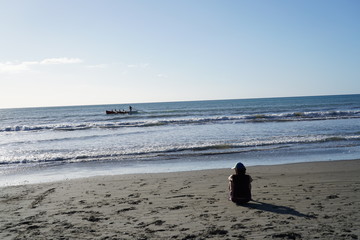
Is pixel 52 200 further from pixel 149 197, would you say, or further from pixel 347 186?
pixel 347 186

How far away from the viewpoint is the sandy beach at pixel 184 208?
455 cm

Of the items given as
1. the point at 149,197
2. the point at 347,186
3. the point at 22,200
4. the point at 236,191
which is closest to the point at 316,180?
the point at 347,186

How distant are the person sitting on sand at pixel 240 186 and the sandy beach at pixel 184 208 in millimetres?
171

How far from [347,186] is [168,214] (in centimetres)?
428

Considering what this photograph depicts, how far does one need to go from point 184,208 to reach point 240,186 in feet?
3.87

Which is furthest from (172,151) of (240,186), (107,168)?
(240,186)

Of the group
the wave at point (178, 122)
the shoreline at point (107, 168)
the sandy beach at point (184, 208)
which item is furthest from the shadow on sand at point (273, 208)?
the wave at point (178, 122)

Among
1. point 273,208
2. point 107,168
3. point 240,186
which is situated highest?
point 240,186

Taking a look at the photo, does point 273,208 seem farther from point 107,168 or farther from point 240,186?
point 107,168

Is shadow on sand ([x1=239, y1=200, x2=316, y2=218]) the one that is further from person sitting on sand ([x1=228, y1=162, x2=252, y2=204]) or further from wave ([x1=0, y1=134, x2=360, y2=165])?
wave ([x1=0, y1=134, x2=360, y2=165])

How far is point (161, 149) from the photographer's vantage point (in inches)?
560

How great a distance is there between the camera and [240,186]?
5867mm

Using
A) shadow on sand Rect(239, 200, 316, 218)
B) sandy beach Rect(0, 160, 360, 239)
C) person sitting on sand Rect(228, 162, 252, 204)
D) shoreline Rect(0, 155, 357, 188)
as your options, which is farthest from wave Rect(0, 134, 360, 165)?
shadow on sand Rect(239, 200, 316, 218)

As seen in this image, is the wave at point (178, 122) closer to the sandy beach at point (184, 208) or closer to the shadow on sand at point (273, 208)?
the sandy beach at point (184, 208)
